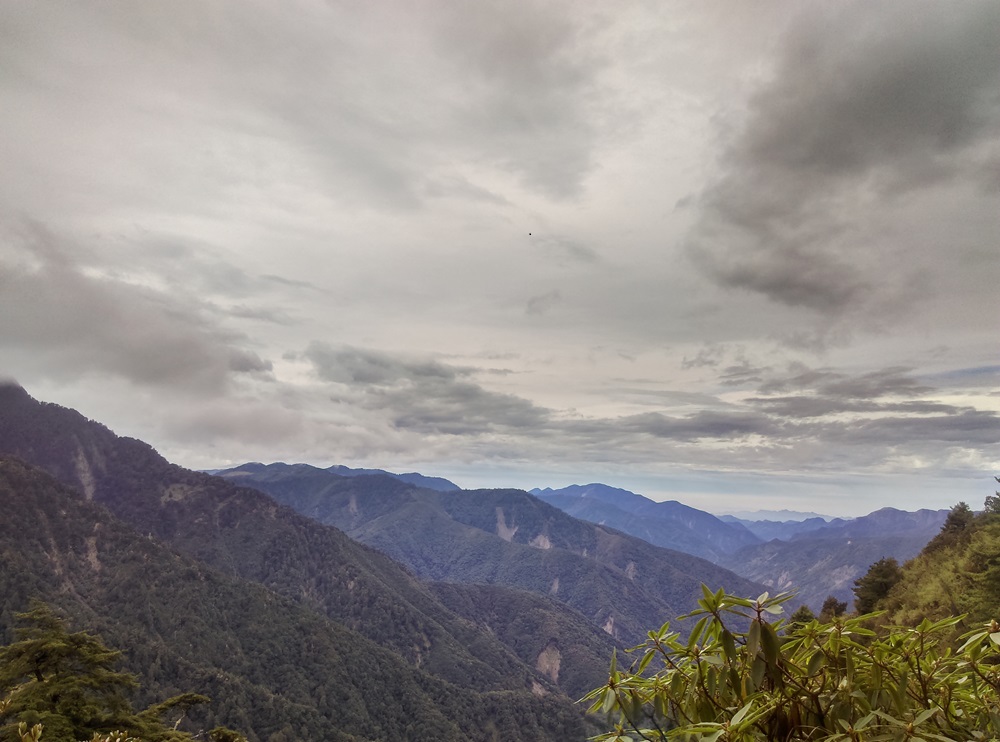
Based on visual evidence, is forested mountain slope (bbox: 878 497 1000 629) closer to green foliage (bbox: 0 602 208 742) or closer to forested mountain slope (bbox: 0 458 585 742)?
green foliage (bbox: 0 602 208 742)

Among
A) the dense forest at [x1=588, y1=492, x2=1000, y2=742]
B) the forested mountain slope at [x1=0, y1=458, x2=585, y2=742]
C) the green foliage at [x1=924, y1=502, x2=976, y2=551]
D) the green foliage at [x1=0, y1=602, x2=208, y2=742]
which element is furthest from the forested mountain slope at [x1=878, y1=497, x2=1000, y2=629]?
the forested mountain slope at [x1=0, y1=458, x2=585, y2=742]

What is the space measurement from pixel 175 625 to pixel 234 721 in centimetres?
7728

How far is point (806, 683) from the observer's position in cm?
378

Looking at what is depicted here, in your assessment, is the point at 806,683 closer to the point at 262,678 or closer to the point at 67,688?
the point at 67,688

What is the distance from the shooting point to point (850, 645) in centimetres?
371

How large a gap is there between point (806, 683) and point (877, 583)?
6890 cm

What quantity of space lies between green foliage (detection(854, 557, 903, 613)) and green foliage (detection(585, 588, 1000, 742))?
62.4 m

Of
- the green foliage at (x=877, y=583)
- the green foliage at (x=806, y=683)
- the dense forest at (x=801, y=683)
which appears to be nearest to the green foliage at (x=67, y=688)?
the dense forest at (x=801, y=683)

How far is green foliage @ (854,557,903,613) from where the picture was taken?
54.6 metres

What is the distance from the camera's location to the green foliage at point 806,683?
346cm

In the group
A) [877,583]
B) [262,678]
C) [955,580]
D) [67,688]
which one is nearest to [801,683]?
[67,688]

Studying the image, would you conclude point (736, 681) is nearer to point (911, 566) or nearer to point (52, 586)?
point (911, 566)

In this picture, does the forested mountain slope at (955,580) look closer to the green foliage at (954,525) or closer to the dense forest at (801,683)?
the green foliage at (954,525)

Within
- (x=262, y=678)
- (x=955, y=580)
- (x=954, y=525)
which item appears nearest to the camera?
(x=955, y=580)
